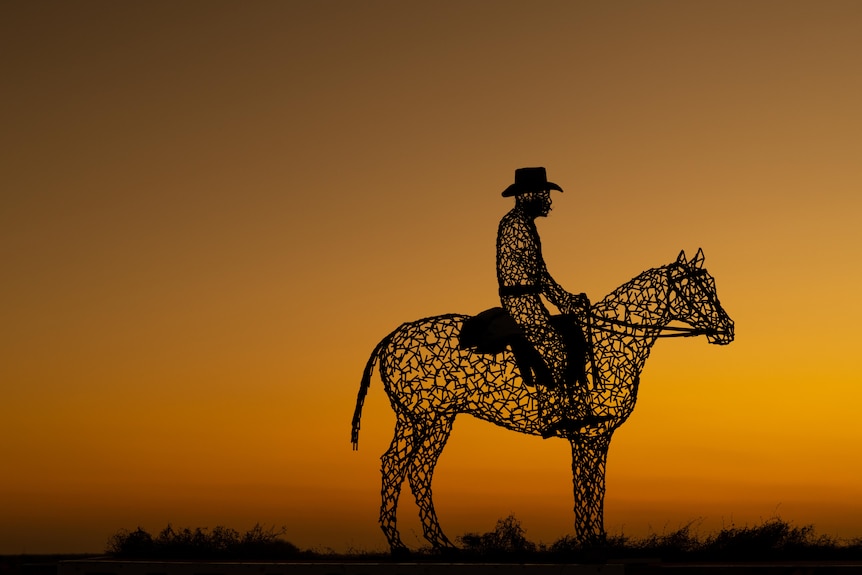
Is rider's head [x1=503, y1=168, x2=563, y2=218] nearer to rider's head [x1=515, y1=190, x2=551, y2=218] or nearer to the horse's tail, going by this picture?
rider's head [x1=515, y1=190, x2=551, y2=218]

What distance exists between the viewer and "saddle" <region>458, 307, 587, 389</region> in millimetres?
11695

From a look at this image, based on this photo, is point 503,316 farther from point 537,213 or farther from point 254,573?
point 254,573

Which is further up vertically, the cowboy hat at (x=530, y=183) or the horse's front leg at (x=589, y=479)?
the cowboy hat at (x=530, y=183)

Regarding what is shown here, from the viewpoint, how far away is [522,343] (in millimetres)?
11758

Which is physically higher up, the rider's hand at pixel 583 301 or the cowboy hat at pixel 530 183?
the cowboy hat at pixel 530 183

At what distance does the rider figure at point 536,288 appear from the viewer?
11852 millimetres

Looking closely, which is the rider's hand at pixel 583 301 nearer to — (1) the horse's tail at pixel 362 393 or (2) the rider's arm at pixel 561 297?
(2) the rider's arm at pixel 561 297

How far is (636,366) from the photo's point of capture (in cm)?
1189

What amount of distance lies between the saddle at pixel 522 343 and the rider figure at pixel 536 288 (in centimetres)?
6

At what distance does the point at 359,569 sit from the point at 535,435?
2.67 meters

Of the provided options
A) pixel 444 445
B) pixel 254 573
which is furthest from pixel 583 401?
pixel 254 573

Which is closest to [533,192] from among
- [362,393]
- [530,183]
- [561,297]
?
[530,183]

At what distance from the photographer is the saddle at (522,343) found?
11695mm

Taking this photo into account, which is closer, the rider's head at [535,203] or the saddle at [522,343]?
the saddle at [522,343]
